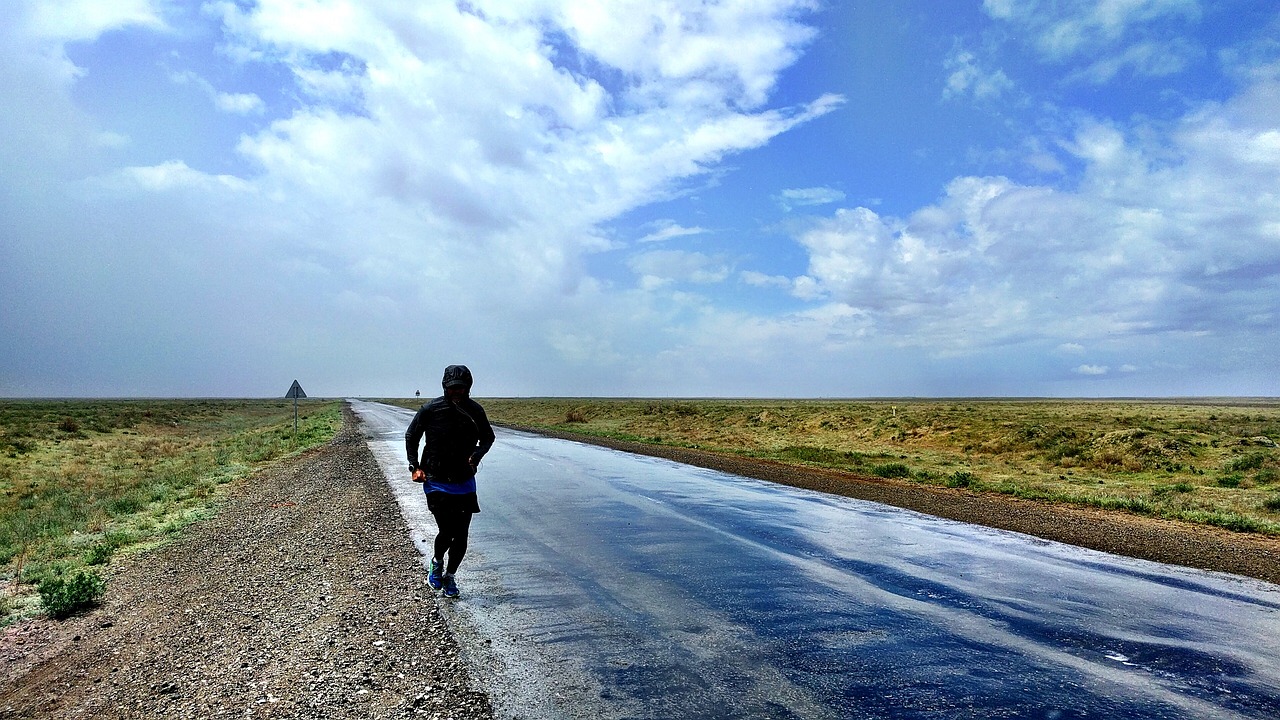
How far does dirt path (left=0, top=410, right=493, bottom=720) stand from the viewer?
182 inches

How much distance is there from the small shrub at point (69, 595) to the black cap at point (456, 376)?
15.3 feet

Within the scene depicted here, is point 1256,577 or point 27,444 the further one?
point 27,444

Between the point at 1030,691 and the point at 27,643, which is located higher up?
the point at 1030,691

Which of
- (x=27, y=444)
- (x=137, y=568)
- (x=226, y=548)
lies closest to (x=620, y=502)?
(x=226, y=548)

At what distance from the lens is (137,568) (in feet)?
29.5

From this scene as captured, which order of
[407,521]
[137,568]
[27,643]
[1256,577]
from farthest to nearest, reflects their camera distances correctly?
1. [407,521]
2. [137,568]
3. [1256,577]
4. [27,643]

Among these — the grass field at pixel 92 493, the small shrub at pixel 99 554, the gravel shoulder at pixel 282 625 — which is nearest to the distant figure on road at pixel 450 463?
the gravel shoulder at pixel 282 625

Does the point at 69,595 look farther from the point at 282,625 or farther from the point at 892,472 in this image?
the point at 892,472

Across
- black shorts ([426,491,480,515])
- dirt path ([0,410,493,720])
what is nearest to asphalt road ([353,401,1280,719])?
dirt path ([0,410,493,720])

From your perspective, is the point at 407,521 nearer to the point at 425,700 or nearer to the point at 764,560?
the point at 764,560

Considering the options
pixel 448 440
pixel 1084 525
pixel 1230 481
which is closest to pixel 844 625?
pixel 448 440

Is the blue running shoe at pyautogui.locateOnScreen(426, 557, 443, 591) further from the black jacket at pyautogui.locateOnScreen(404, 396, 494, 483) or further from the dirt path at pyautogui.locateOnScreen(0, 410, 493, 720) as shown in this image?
the black jacket at pyautogui.locateOnScreen(404, 396, 494, 483)

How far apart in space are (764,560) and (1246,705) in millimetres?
4820

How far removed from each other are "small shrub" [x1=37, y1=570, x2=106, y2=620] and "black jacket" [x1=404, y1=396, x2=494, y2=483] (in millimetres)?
3979
